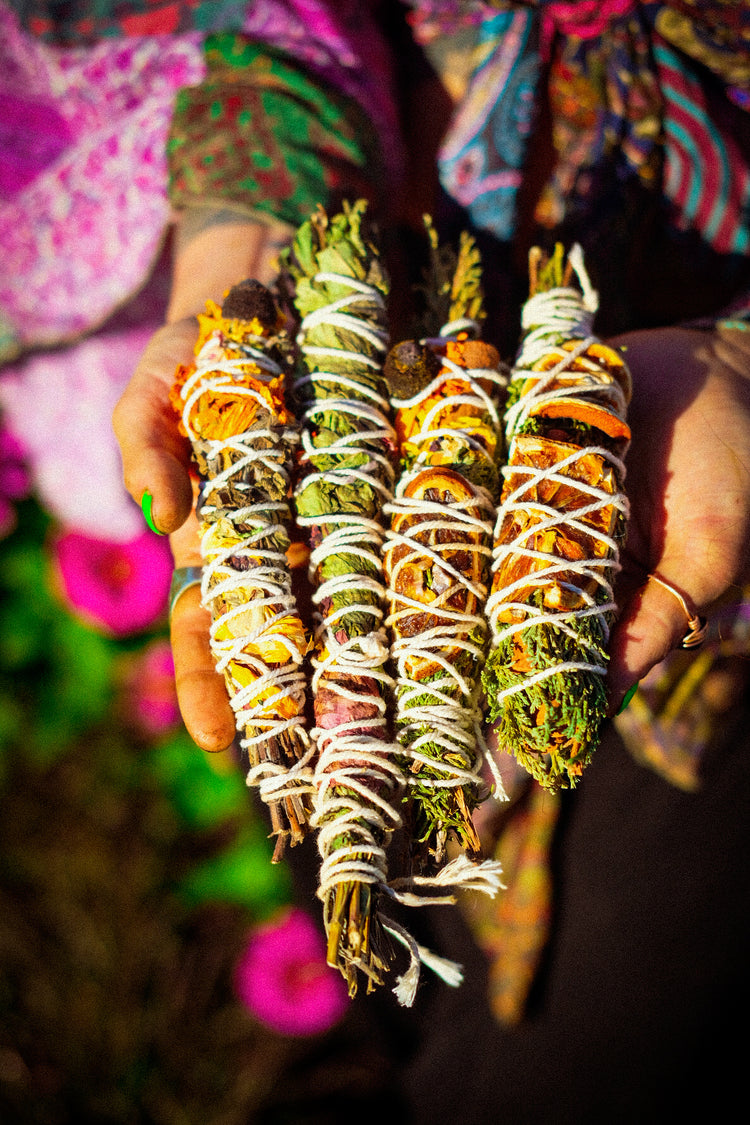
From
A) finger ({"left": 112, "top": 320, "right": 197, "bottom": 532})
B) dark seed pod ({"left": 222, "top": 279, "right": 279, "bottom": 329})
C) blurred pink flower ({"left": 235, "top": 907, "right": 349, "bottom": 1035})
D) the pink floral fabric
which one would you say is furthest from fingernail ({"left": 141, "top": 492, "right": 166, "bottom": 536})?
blurred pink flower ({"left": 235, "top": 907, "right": 349, "bottom": 1035})

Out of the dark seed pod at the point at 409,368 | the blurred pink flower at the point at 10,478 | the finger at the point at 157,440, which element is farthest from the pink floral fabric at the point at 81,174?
the dark seed pod at the point at 409,368

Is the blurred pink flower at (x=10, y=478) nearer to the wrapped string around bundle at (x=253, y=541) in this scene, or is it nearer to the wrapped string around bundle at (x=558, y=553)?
the wrapped string around bundle at (x=253, y=541)

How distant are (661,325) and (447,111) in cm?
61

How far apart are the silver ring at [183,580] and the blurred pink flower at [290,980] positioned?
1.47 m

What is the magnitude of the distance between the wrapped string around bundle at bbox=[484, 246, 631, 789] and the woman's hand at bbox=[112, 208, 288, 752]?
0.36 meters

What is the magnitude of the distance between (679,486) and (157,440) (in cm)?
72

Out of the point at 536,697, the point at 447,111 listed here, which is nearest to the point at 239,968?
the point at 536,697

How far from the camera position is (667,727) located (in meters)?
1.49

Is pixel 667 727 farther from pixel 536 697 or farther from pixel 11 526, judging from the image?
pixel 11 526

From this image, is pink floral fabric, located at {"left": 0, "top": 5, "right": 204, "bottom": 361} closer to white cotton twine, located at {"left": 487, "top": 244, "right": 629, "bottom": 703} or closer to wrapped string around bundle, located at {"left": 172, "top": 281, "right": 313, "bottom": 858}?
wrapped string around bundle, located at {"left": 172, "top": 281, "right": 313, "bottom": 858}

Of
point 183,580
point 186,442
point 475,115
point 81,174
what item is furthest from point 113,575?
point 475,115

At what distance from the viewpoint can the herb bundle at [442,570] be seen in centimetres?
90

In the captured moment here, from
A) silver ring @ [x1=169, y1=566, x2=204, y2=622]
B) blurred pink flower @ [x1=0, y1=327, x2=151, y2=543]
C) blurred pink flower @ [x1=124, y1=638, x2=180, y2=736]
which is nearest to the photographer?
silver ring @ [x1=169, y1=566, x2=204, y2=622]

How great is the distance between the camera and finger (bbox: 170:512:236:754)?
3.09 ft
